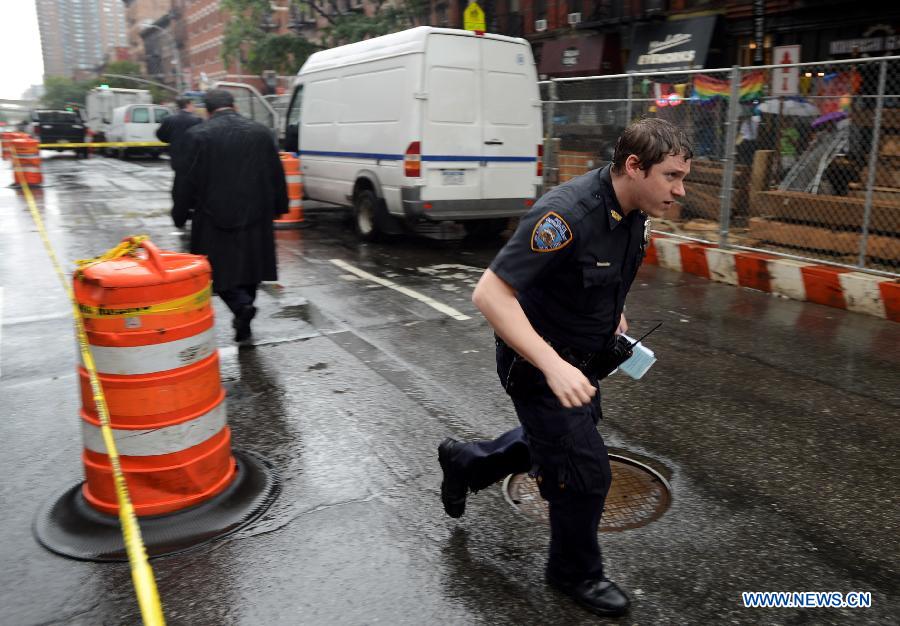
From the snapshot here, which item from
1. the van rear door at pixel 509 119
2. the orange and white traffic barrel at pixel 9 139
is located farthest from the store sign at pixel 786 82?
the orange and white traffic barrel at pixel 9 139

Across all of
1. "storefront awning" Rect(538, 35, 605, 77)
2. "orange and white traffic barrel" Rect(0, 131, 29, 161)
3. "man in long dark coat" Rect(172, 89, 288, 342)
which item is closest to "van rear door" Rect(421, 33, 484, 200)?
"man in long dark coat" Rect(172, 89, 288, 342)

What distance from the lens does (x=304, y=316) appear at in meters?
Answer: 7.21

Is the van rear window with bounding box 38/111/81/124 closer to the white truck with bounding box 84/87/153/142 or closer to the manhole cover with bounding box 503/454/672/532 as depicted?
the white truck with bounding box 84/87/153/142

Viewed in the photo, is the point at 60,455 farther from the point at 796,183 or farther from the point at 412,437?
the point at 796,183

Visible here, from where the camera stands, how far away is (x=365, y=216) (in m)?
11.3

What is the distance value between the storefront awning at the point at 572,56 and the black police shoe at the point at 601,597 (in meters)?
22.0

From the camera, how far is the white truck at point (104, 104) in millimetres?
36406

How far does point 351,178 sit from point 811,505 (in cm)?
886

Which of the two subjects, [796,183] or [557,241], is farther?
[796,183]

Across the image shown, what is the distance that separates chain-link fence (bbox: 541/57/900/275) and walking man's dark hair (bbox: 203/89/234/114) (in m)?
5.66

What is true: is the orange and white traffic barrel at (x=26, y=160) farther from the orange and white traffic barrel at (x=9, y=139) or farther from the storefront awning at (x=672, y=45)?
the storefront awning at (x=672, y=45)

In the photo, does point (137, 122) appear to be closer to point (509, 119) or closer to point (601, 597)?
point (509, 119)

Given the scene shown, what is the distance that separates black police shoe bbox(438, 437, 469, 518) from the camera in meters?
3.33

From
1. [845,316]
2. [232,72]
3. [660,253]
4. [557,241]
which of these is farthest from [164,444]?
[232,72]
